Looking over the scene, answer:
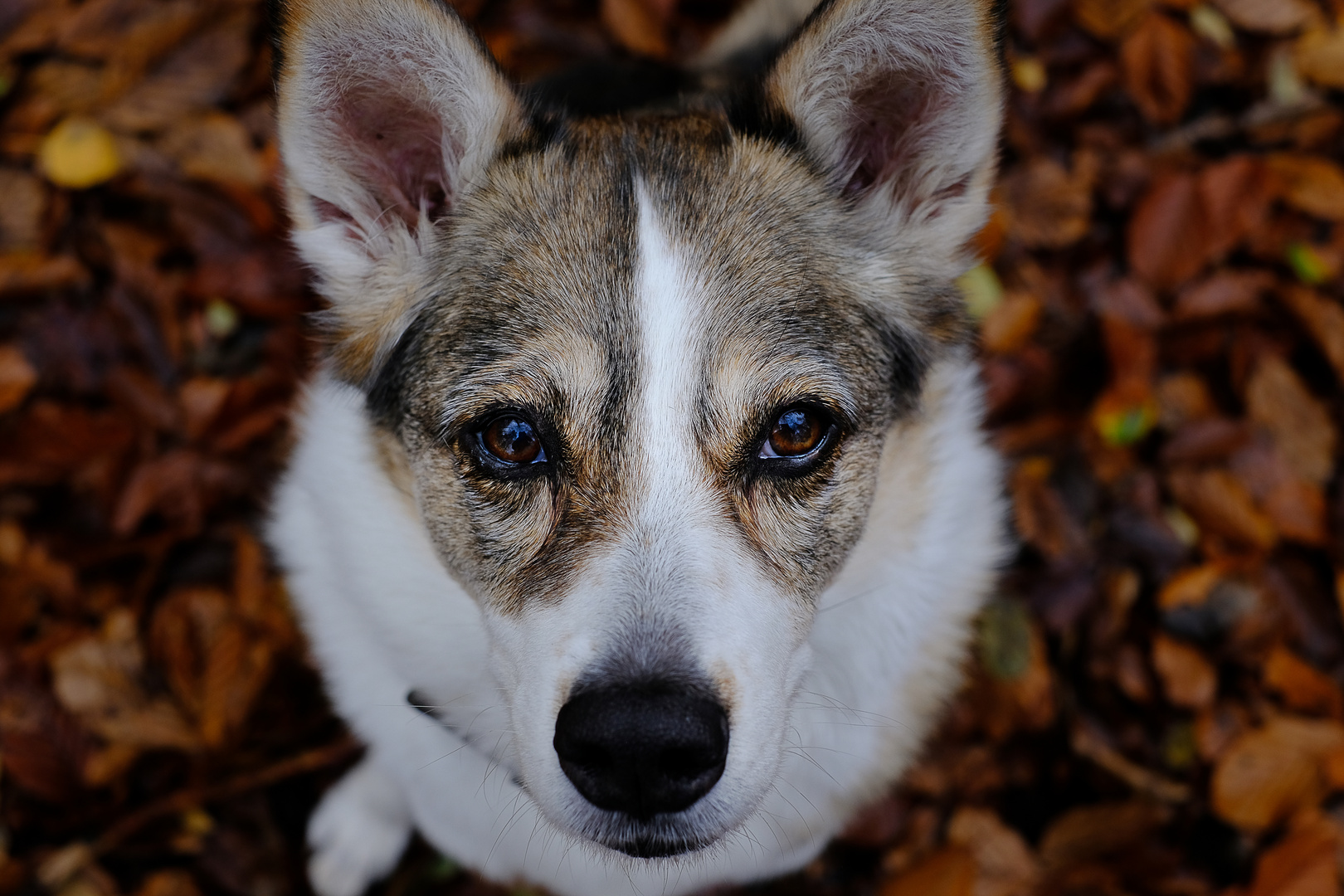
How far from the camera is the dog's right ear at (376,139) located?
215 centimetres

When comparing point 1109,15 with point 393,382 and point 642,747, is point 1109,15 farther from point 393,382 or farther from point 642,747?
point 642,747

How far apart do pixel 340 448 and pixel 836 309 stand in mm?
1501

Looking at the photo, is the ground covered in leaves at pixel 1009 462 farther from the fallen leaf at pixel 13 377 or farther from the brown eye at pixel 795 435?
the brown eye at pixel 795 435

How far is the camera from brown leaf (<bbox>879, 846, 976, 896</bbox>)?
349cm

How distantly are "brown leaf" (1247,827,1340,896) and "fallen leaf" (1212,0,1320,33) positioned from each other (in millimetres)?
3637

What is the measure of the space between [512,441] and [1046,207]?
3.10 m

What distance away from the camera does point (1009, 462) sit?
155 inches

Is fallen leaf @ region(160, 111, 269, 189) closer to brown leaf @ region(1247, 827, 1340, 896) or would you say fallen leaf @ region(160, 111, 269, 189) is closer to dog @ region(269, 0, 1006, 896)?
dog @ region(269, 0, 1006, 896)

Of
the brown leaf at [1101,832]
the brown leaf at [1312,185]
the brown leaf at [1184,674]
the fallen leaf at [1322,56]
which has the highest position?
the fallen leaf at [1322,56]

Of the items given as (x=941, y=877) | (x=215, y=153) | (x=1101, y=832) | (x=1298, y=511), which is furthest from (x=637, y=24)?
(x=1101, y=832)

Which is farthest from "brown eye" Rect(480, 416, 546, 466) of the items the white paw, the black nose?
the white paw

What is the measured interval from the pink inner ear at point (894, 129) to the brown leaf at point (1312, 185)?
2741mm

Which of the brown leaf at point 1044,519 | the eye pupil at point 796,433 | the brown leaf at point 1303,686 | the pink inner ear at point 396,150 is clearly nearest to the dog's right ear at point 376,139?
the pink inner ear at point 396,150

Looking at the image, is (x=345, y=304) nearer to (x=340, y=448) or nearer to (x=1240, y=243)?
(x=340, y=448)
